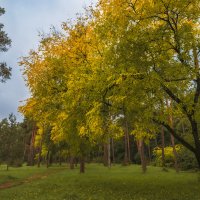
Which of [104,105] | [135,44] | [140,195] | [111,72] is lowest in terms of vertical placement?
[140,195]

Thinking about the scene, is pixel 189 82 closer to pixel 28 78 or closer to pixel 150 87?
pixel 150 87

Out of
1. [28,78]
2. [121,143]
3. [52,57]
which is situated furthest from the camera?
[121,143]

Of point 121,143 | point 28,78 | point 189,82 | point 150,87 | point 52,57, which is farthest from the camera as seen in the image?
point 121,143

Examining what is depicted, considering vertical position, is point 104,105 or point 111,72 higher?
point 111,72

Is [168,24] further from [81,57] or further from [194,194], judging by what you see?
[194,194]

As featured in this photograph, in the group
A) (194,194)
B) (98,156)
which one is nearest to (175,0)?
(194,194)

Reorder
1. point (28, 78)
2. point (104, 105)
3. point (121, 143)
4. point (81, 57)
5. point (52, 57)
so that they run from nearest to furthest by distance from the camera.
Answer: point (104, 105)
point (81, 57)
point (52, 57)
point (28, 78)
point (121, 143)

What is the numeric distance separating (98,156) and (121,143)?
8.76 meters

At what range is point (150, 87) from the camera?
14.7m

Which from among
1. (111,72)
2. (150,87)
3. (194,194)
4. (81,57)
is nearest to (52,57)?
(81,57)

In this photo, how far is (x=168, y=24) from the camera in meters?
16.3

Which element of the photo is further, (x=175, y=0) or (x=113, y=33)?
(x=113, y=33)

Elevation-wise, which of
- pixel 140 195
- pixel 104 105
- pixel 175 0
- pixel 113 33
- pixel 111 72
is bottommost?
pixel 140 195

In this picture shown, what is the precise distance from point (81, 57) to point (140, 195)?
10.9 metres
